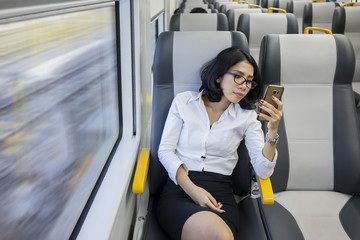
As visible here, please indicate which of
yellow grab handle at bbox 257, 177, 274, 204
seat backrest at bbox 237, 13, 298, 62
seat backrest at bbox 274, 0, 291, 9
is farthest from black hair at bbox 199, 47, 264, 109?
seat backrest at bbox 274, 0, 291, 9

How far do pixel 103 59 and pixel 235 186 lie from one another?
2.51ft

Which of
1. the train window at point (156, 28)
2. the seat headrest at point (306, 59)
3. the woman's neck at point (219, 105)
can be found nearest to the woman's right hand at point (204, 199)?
the woman's neck at point (219, 105)

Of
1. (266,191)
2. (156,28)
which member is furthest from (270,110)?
(156,28)

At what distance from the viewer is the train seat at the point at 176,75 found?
144cm

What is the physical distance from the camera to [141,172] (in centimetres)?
131

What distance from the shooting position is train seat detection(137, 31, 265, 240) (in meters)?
1.44

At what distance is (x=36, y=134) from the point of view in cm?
98

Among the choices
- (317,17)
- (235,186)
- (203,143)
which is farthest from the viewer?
(317,17)

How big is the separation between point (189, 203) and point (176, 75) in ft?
1.72

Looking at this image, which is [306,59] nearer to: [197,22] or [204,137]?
[204,137]

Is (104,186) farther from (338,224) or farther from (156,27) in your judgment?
(156,27)

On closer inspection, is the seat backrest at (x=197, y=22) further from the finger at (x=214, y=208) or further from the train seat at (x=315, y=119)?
the finger at (x=214, y=208)

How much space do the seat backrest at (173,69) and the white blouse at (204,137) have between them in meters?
0.08

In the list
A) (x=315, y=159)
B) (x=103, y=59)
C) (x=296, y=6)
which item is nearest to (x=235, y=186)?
(x=315, y=159)
